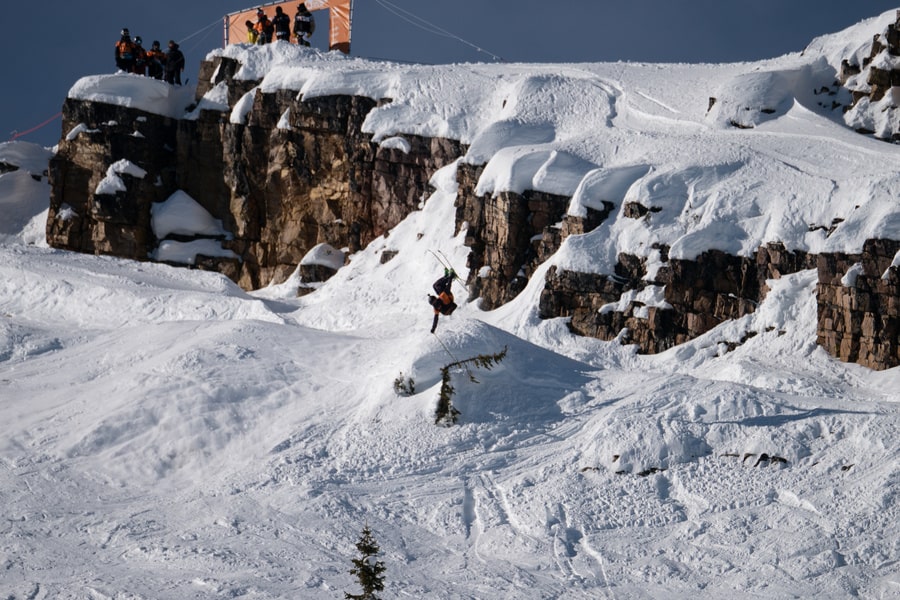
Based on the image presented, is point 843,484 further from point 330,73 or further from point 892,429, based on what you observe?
point 330,73

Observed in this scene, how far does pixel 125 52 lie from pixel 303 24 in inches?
220

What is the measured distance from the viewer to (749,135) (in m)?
23.8

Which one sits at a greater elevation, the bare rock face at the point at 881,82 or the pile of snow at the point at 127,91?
the bare rock face at the point at 881,82

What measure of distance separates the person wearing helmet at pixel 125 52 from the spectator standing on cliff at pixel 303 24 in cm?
514

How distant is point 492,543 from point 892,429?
5.23 metres

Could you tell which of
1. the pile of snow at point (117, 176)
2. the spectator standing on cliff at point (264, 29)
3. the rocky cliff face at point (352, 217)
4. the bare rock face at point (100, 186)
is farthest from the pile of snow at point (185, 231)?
→ the spectator standing on cliff at point (264, 29)

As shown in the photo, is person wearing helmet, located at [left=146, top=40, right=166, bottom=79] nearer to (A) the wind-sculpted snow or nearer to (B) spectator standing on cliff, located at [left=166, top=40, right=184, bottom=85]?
(B) spectator standing on cliff, located at [left=166, top=40, right=184, bottom=85]

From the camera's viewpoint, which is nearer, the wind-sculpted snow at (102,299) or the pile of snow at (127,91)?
the wind-sculpted snow at (102,299)

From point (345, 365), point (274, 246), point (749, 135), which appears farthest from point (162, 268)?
point (749, 135)

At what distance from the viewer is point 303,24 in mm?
33125

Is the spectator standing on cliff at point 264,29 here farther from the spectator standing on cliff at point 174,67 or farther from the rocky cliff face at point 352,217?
the spectator standing on cliff at point 174,67

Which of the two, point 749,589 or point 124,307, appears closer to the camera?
point 749,589

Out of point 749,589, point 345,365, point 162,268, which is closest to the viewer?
point 749,589

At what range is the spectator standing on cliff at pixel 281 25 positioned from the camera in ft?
110
